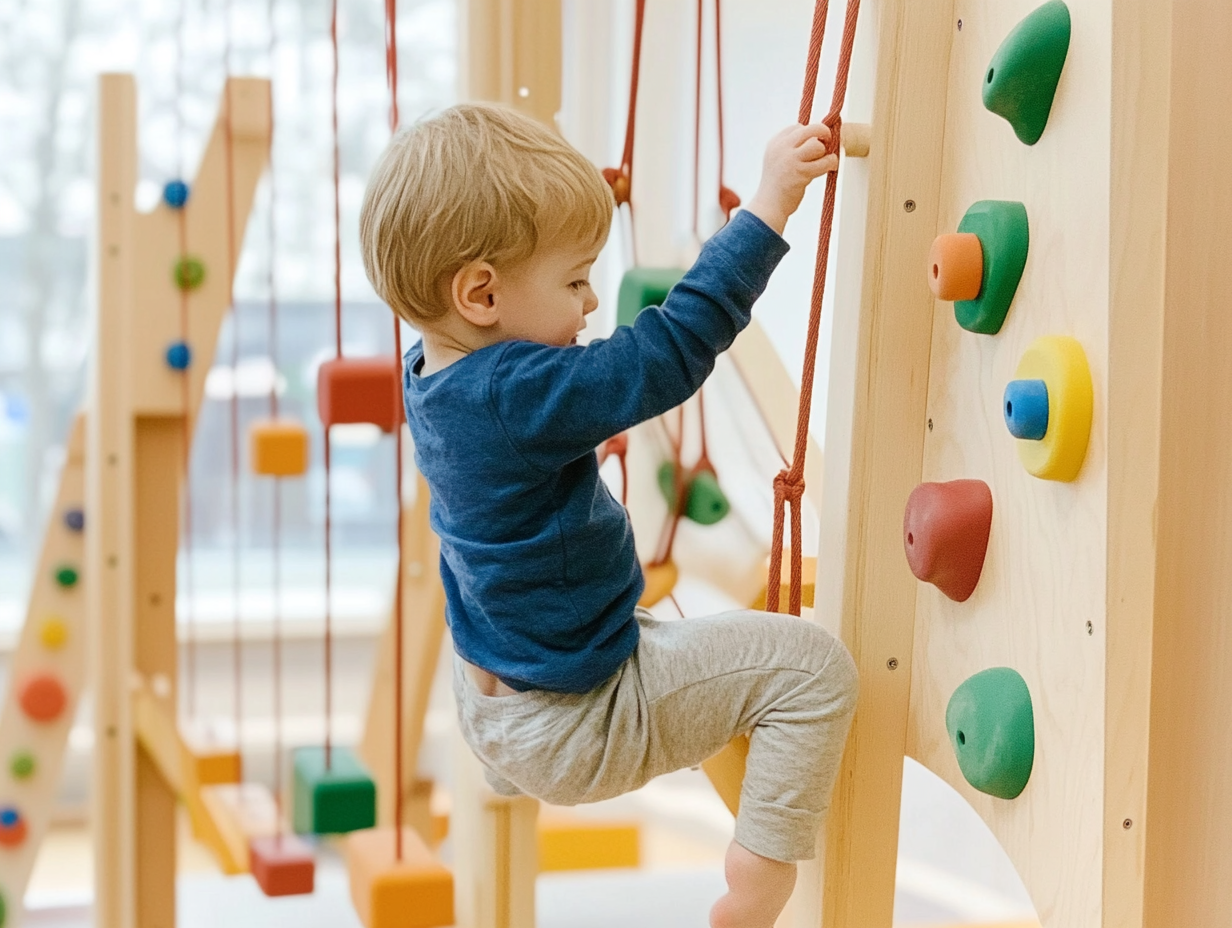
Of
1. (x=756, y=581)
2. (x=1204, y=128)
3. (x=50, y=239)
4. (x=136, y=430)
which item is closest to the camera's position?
(x=1204, y=128)

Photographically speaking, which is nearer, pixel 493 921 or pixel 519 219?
pixel 519 219

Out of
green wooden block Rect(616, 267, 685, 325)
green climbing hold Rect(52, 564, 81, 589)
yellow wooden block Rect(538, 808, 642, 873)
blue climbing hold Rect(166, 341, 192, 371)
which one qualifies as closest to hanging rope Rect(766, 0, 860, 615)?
green wooden block Rect(616, 267, 685, 325)

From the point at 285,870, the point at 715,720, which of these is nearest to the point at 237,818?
the point at 285,870

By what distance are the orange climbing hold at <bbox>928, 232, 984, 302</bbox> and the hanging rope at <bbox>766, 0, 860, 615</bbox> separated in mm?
69

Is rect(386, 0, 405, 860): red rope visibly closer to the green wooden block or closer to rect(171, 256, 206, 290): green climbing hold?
the green wooden block

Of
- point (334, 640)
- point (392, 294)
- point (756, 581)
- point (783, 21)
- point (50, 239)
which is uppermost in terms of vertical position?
point (783, 21)

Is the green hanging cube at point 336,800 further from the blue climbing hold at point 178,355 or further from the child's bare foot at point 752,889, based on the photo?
the blue climbing hold at point 178,355

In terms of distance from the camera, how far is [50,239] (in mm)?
2809

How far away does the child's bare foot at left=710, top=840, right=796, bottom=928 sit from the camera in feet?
2.70

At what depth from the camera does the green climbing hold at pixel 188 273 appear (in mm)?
1992

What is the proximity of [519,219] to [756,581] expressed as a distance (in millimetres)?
735

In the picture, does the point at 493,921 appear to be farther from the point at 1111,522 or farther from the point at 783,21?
the point at 783,21

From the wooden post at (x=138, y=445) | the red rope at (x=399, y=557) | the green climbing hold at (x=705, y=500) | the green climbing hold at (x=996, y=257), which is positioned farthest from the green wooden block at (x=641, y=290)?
the wooden post at (x=138, y=445)

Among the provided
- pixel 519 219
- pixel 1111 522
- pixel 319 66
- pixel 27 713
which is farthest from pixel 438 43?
pixel 1111 522
